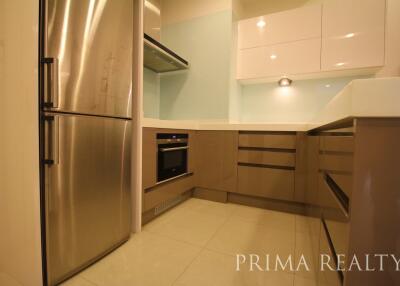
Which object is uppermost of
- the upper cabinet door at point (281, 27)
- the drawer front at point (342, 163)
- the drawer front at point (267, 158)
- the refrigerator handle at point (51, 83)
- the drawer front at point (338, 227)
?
the upper cabinet door at point (281, 27)

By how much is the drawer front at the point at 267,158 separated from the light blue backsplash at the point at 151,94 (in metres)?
1.34

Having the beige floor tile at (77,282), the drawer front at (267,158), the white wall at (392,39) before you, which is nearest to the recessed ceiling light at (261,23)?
the white wall at (392,39)

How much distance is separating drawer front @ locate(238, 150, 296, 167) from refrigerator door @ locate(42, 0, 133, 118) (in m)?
1.23

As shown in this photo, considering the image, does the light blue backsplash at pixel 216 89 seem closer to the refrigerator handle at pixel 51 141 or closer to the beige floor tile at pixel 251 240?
the beige floor tile at pixel 251 240

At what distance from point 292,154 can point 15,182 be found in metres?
1.96

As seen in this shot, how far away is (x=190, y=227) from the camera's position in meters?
1.60

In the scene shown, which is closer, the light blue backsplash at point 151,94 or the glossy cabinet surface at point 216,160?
the glossy cabinet surface at point 216,160

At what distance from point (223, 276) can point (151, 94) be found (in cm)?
226

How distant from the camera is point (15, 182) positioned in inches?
36.2

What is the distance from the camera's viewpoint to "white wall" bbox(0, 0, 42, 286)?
854 mm

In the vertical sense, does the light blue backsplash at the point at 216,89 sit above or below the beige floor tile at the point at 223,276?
above

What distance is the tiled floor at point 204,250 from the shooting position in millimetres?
1030

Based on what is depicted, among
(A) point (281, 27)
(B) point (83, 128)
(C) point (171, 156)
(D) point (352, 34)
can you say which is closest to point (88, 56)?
(B) point (83, 128)

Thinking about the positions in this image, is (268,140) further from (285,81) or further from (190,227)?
(190,227)
